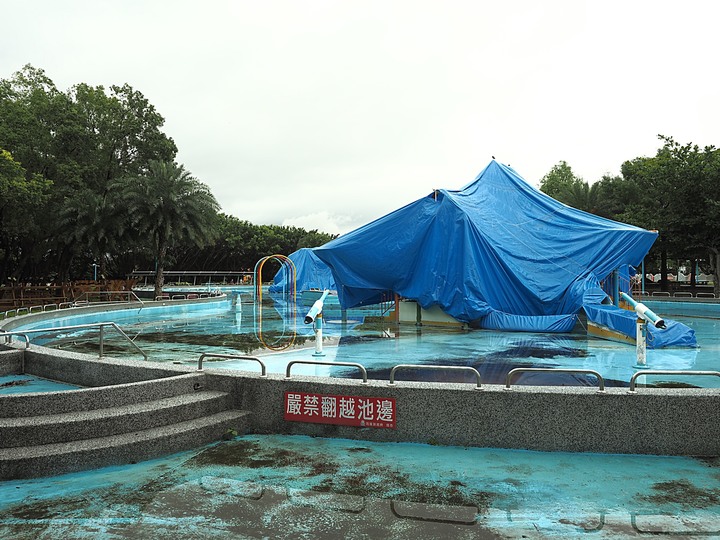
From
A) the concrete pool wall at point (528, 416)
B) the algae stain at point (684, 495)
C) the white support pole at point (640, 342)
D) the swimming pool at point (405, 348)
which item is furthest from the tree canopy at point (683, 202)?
the algae stain at point (684, 495)

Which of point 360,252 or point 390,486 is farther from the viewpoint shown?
point 360,252

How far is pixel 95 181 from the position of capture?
3103 centimetres

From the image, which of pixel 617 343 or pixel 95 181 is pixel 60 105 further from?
pixel 617 343

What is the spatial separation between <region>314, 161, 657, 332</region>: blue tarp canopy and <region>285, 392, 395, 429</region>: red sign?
12.3 meters

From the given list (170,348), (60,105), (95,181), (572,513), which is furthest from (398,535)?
(95,181)

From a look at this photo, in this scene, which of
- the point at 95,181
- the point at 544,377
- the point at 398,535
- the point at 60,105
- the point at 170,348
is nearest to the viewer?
the point at 398,535

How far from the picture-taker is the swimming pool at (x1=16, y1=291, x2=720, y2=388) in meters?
10.3

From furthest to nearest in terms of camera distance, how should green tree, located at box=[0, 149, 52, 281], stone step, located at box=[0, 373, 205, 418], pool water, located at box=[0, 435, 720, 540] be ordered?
1. green tree, located at box=[0, 149, 52, 281]
2. stone step, located at box=[0, 373, 205, 418]
3. pool water, located at box=[0, 435, 720, 540]

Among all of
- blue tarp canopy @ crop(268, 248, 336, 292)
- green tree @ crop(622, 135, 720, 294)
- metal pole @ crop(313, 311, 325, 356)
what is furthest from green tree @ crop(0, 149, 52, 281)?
green tree @ crop(622, 135, 720, 294)

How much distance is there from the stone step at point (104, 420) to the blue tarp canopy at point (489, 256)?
42.7ft

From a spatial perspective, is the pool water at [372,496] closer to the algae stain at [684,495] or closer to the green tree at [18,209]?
the algae stain at [684,495]

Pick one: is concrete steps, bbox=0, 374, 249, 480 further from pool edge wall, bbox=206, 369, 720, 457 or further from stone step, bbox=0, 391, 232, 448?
pool edge wall, bbox=206, 369, 720, 457

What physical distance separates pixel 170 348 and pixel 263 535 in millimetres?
10124

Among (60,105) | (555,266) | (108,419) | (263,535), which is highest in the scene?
(60,105)
